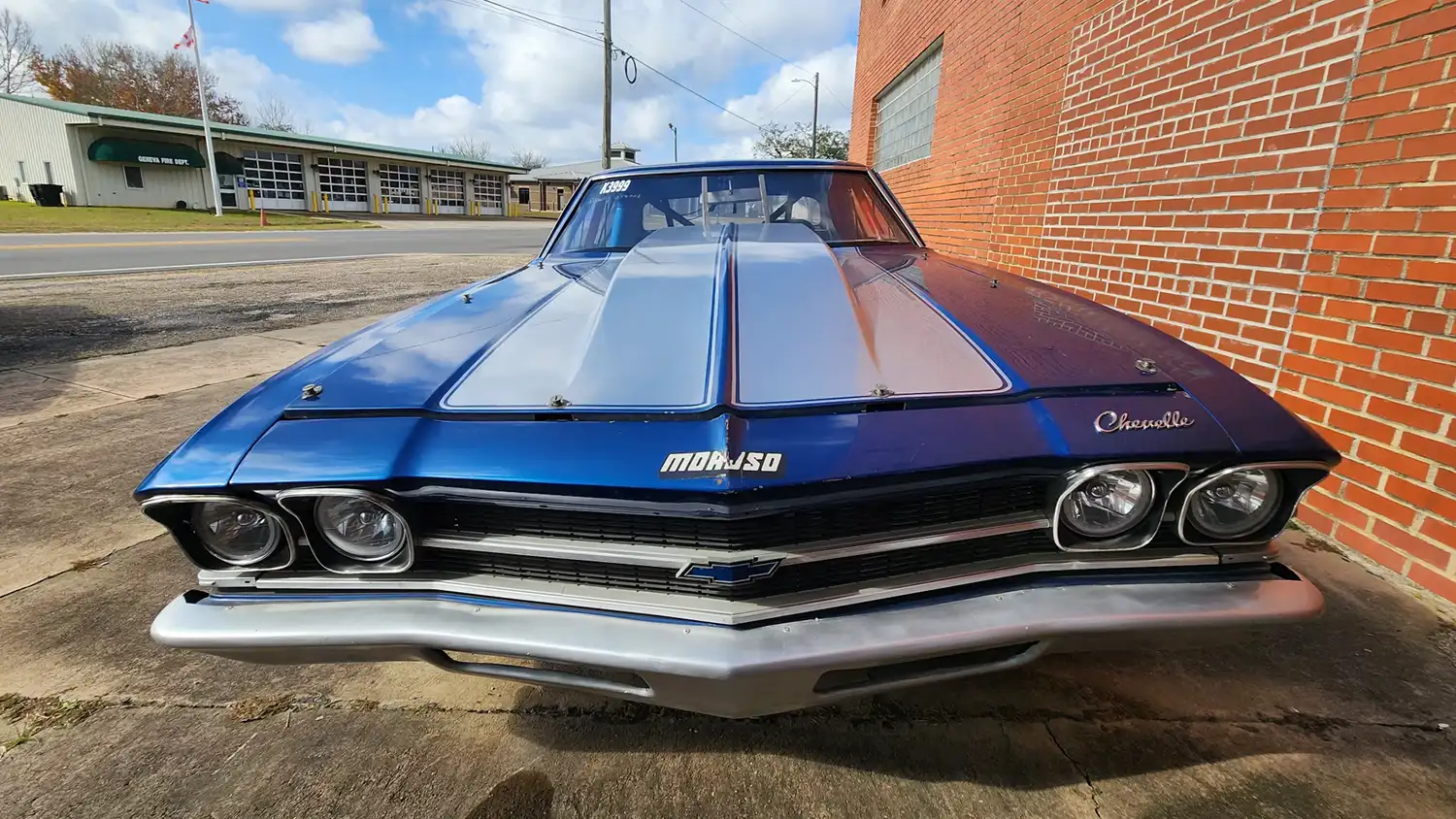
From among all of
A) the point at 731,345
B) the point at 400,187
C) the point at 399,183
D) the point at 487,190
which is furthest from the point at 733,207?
the point at 487,190

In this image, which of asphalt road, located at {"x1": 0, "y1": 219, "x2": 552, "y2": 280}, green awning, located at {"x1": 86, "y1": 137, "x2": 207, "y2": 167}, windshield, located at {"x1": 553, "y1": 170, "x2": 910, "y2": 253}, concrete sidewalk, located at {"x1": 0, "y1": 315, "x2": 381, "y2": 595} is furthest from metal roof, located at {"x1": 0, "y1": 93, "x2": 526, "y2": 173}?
windshield, located at {"x1": 553, "y1": 170, "x2": 910, "y2": 253}

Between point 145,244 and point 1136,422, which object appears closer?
point 1136,422

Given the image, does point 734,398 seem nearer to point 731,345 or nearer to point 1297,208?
point 731,345

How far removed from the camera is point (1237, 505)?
140cm

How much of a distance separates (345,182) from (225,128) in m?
8.49

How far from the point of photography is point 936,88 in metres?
7.75

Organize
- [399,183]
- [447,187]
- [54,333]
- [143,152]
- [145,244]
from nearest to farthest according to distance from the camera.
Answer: [54,333] → [145,244] → [143,152] → [399,183] → [447,187]

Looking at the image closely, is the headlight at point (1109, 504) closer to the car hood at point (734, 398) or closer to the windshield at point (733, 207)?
the car hood at point (734, 398)

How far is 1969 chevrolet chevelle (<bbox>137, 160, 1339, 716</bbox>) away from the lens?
125 cm

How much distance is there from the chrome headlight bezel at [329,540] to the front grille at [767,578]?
4 centimetres

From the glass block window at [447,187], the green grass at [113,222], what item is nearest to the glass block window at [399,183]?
the glass block window at [447,187]

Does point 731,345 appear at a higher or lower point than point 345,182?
lower

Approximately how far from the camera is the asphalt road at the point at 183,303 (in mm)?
6270

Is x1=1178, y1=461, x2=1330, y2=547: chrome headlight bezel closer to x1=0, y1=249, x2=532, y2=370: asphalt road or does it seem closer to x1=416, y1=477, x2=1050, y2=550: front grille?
x1=416, y1=477, x2=1050, y2=550: front grille
